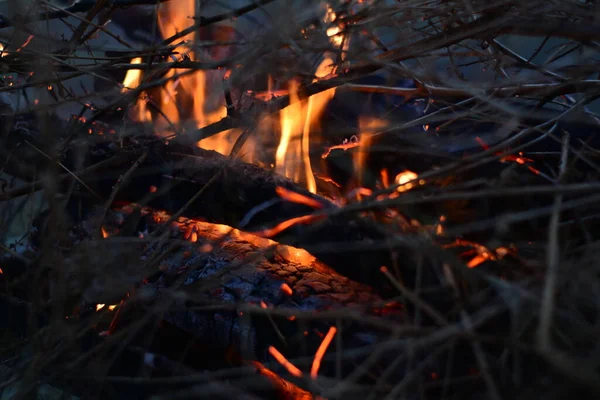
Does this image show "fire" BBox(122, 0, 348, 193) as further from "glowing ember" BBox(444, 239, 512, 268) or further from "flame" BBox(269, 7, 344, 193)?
"glowing ember" BBox(444, 239, 512, 268)

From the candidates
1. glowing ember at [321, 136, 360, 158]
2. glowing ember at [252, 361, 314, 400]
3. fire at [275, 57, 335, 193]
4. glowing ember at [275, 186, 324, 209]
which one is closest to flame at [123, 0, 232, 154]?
fire at [275, 57, 335, 193]

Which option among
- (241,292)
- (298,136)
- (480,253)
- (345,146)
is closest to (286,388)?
(241,292)

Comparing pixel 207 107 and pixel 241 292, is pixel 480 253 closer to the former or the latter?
pixel 241 292

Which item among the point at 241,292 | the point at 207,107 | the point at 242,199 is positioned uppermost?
the point at 207,107

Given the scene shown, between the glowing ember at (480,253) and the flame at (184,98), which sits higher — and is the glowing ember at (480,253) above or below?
below

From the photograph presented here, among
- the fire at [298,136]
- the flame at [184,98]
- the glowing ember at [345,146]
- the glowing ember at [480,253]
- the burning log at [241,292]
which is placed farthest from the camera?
the flame at [184,98]

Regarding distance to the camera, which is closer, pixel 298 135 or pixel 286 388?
pixel 286 388

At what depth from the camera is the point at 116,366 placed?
1.51 m

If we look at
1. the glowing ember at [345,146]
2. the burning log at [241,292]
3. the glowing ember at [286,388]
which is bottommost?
the glowing ember at [286,388]

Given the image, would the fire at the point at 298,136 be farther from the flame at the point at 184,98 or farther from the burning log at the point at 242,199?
the flame at the point at 184,98

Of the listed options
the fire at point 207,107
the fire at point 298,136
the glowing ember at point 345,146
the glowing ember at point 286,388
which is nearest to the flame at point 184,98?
the fire at point 207,107

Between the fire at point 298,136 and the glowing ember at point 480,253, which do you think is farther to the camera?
the fire at point 298,136

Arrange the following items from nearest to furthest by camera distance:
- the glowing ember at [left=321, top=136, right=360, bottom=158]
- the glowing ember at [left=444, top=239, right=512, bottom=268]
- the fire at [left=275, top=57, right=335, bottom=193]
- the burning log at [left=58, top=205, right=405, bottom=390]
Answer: the glowing ember at [left=444, top=239, right=512, bottom=268]
the burning log at [left=58, top=205, right=405, bottom=390]
the glowing ember at [left=321, top=136, right=360, bottom=158]
the fire at [left=275, top=57, right=335, bottom=193]

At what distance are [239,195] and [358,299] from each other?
434mm
